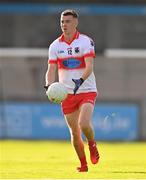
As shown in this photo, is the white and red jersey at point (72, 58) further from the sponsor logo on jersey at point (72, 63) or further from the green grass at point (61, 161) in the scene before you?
the green grass at point (61, 161)

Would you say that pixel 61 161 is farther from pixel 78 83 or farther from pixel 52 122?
pixel 52 122

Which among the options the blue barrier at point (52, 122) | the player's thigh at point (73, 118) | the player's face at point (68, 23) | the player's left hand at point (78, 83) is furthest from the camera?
the blue barrier at point (52, 122)

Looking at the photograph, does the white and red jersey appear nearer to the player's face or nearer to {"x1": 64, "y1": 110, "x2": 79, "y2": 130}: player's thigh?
the player's face

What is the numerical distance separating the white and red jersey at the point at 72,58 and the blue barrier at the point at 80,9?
2545 cm

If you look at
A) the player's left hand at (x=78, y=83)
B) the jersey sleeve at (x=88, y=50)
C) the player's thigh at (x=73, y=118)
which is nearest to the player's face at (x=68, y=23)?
the jersey sleeve at (x=88, y=50)

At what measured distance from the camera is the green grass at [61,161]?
13069 millimetres

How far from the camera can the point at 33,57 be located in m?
25.8

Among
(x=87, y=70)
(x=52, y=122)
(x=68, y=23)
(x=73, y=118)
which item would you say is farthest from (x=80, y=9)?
(x=87, y=70)

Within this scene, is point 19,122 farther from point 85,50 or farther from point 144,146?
point 85,50

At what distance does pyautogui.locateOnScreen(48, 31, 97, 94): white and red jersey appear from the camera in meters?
13.3

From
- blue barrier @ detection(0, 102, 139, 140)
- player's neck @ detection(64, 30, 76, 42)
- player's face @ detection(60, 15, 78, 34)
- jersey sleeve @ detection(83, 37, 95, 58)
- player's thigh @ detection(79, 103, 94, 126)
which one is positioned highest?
player's face @ detection(60, 15, 78, 34)

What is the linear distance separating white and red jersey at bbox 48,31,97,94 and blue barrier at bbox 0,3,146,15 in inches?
1002

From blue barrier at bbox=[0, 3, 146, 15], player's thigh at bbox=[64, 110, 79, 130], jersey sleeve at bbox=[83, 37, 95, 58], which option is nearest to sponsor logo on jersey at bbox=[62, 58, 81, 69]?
jersey sleeve at bbox=[83, 37, 95, 58]

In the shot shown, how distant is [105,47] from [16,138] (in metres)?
13.7
